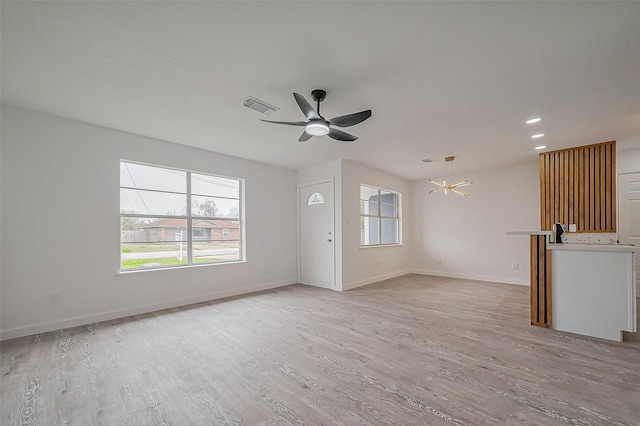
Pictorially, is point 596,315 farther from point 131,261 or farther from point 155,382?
point 131,261

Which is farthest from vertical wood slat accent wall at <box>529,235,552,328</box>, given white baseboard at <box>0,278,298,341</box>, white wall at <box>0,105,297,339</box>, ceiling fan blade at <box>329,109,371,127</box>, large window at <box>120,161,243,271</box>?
white wall at <box>0,105,297,339</box>

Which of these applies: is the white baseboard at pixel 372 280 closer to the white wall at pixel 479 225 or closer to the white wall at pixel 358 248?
the white wall at pixel 358 248

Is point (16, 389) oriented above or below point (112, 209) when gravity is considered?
below

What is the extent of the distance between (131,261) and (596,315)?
20.6 ft

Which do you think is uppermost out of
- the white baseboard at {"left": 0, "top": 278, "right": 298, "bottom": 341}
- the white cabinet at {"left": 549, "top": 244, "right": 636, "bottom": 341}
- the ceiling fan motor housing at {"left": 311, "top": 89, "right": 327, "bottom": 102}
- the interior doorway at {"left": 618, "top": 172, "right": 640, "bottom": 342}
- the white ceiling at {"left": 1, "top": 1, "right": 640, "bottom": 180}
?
the white ceiling at {"left": 1, "top": 1, "right": 640, "bottom": 180}

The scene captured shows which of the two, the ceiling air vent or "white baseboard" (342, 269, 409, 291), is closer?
the ceiling air vent

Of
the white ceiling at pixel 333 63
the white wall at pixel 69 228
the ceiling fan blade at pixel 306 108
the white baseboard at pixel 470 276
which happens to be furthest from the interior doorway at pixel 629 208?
the white wall at pixel 69 228

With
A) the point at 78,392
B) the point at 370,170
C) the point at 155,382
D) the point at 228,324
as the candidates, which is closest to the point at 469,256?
the point at 370,170

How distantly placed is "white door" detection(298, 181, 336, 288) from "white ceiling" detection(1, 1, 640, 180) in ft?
7.31

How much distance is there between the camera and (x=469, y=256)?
687 cm

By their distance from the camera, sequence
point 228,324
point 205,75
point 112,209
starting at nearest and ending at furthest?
point 205,75 < point 228,324 < point 112,209

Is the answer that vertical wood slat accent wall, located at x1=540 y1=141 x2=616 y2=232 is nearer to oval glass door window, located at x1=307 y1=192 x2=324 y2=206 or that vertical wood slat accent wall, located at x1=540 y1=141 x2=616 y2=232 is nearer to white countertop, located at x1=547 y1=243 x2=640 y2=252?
white countertop, located at x1=547 y1=243 x2=640 y2=252

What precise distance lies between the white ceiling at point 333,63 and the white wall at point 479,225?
227 cm

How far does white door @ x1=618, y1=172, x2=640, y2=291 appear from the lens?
4973 mm
